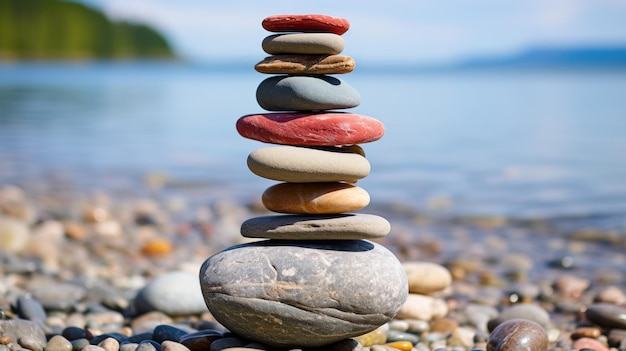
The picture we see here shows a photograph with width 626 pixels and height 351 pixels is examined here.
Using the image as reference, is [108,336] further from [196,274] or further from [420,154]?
[420,154]

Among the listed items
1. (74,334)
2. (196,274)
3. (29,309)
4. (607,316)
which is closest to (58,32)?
(196,274)

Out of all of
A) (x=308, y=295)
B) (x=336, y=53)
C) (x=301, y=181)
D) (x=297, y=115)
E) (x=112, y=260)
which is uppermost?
Answer: (x=336, y=53)

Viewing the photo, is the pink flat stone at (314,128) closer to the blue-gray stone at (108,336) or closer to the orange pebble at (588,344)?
the blue-gray stone at (108,336)

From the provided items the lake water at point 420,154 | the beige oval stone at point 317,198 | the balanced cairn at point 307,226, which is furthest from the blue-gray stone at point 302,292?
the lake water at point 420,154

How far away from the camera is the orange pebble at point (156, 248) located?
387 inches

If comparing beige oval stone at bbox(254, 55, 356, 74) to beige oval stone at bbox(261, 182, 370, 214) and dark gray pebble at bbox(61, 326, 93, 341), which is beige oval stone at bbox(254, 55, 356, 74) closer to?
beige oval stone at bbox(261, 182, 370, 214)

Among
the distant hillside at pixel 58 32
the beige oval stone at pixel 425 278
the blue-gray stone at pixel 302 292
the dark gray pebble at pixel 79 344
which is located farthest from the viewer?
the distant hillside at pixel 58 32

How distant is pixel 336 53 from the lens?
→ 5.18 meters

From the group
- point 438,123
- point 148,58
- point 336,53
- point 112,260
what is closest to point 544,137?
point 438,123

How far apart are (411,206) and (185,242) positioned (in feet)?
13.6

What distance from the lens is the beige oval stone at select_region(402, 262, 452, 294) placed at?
7.34 metres

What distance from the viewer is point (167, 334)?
555 cm

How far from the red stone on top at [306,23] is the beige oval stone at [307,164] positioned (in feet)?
2.65

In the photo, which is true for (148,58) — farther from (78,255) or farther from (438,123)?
(78,255)
